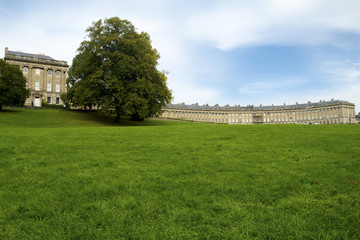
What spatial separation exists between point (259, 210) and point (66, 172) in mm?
5381

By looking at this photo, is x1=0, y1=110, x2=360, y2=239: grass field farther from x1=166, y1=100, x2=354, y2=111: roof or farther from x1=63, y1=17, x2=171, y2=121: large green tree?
x1=166, y1=100, x2=354, y2=111: roof

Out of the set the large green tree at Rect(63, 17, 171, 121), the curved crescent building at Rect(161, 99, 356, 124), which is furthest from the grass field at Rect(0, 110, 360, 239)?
the curved crescent building at Rect(161, 99, 356, 124)

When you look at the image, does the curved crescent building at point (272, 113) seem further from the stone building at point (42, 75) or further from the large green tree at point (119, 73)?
the large green tree at point (119, 73)

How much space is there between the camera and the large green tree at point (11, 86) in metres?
37.3

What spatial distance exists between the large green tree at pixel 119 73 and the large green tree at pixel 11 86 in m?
9.62

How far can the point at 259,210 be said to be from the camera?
4848mm

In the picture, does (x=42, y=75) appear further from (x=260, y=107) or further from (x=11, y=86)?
(x=260, y=107)

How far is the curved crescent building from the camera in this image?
131m

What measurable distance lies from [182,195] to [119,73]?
102ft

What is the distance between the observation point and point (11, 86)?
125 ft

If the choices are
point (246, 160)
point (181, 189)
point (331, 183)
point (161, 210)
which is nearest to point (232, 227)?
point (161, 210)

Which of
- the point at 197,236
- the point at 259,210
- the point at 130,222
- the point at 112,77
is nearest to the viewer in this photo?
the point at 197,236

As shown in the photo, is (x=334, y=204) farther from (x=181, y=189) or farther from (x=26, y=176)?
(x=26, y=176)

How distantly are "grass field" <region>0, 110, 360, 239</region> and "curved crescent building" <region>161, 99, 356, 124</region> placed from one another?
114632 mm
